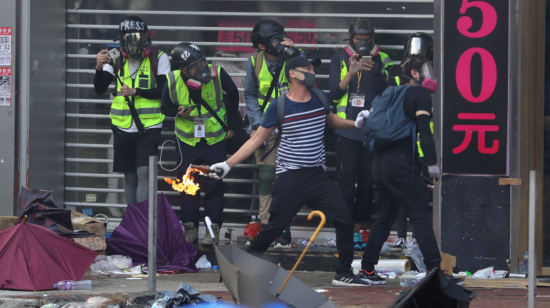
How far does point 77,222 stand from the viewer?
7.80 m

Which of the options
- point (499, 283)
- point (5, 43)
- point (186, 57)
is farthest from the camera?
point (5, 43)

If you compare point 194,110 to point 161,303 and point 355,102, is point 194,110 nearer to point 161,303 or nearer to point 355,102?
point 355,102

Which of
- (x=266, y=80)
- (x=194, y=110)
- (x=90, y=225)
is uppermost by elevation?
(x=266, y=80)

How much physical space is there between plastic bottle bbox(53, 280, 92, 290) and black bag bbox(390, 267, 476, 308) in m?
3.30

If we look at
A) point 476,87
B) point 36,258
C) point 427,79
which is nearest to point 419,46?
point 476,87

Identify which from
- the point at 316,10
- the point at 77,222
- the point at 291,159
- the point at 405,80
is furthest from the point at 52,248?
the point at 316,10

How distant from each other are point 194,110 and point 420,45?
2.70 meters

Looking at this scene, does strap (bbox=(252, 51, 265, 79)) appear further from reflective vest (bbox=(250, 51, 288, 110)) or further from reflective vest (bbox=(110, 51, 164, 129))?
reflective vest (bbox=(110, 51, 164, 129))

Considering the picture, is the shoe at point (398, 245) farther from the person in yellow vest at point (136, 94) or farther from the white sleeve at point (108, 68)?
the white sleeve at point (108, 68)

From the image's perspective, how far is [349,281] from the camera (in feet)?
21.0

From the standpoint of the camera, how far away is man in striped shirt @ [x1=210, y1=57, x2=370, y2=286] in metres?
6.07

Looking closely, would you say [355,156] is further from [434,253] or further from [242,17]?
[242,17]

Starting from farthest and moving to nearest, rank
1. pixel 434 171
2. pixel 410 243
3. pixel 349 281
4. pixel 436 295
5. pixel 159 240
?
pixel 410 243, pixel 159 240, pixel 349 281, pixel 434 171, pixel 436 295

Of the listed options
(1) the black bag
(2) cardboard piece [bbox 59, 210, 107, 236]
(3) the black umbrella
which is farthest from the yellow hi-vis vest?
(1) the black bag
